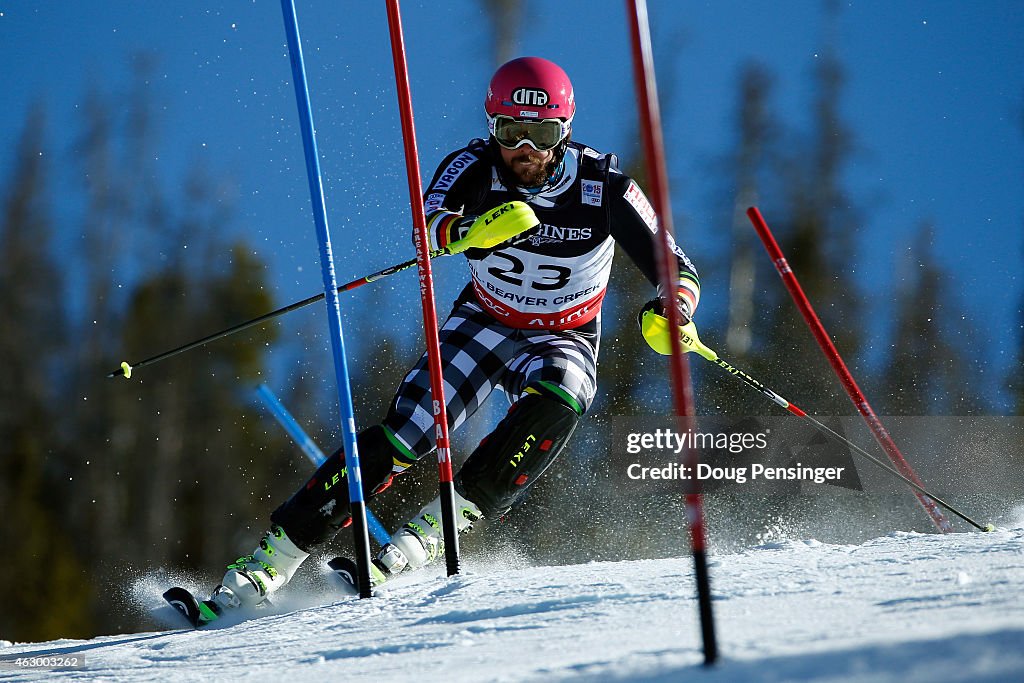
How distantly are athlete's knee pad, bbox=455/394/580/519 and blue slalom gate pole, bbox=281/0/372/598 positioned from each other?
34cm

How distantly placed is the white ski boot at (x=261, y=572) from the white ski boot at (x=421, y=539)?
10.8 inches

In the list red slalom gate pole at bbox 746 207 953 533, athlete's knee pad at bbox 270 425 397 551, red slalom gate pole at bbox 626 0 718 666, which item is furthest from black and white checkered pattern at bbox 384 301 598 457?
red slalom gate pole at bbox 626 0 718 666

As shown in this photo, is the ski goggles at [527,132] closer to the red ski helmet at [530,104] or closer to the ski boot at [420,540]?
the red ski helmet at [530,104]

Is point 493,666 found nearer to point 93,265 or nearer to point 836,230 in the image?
point 836,230

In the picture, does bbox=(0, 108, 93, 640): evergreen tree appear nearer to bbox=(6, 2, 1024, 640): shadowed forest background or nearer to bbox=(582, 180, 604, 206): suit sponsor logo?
bbox=(6, 2, 1024, 640): shadowed forest background

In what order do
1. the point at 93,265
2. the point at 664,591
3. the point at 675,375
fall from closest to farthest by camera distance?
the point at 675,375
the point at 664,591
the point at 93,265

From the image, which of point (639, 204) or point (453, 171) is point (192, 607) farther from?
point (639, 204)

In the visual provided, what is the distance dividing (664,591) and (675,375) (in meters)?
0.82

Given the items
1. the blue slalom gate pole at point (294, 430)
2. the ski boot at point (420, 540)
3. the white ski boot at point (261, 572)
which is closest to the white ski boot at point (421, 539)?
the ski boot at point (420, 540)

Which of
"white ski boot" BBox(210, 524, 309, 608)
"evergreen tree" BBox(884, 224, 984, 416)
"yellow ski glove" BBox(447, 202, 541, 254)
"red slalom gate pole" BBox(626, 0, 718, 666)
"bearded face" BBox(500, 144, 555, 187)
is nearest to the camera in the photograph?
"red slalom gate pole" BBox(626, 0, 718, 666)

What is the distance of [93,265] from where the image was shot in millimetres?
11031

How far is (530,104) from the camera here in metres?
2.94

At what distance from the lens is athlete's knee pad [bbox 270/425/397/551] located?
2.87 metres

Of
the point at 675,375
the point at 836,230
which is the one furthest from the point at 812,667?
the point at 836,230
